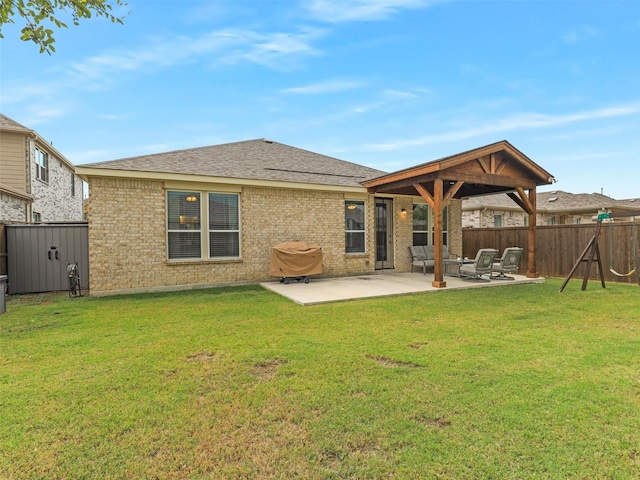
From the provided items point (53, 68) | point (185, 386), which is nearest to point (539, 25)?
point (185, 386)

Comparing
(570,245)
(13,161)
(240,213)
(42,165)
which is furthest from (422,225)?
(42,165)

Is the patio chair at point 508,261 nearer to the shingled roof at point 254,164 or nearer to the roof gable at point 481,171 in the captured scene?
the roof gable at point 481,171

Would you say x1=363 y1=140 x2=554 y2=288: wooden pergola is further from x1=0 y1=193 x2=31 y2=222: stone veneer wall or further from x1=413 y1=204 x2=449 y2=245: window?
x1=0 y1=193 x2=31 y2=222: stone veneer wall

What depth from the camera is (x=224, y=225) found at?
916cm

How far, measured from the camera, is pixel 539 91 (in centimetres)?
1417

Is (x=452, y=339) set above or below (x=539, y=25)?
below

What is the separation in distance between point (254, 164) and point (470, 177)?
263 inches

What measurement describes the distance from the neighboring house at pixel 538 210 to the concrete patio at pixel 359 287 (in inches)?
437

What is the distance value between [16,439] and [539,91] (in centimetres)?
1858

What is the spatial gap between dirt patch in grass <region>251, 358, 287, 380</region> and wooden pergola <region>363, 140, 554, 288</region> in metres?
5.61

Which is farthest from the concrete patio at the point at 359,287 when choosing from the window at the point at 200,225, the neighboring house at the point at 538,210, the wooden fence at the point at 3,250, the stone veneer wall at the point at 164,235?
the neighboring house at the point at 538,210

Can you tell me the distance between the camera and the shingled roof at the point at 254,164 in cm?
862

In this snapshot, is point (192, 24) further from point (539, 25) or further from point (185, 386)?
point (539, 25)

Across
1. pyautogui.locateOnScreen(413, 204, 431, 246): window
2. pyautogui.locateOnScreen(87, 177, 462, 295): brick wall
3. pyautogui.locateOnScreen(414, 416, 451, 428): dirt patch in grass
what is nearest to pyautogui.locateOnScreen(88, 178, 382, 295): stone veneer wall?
pyautogui.locateOnScreen(87, 177, 462, 295): brick wall
